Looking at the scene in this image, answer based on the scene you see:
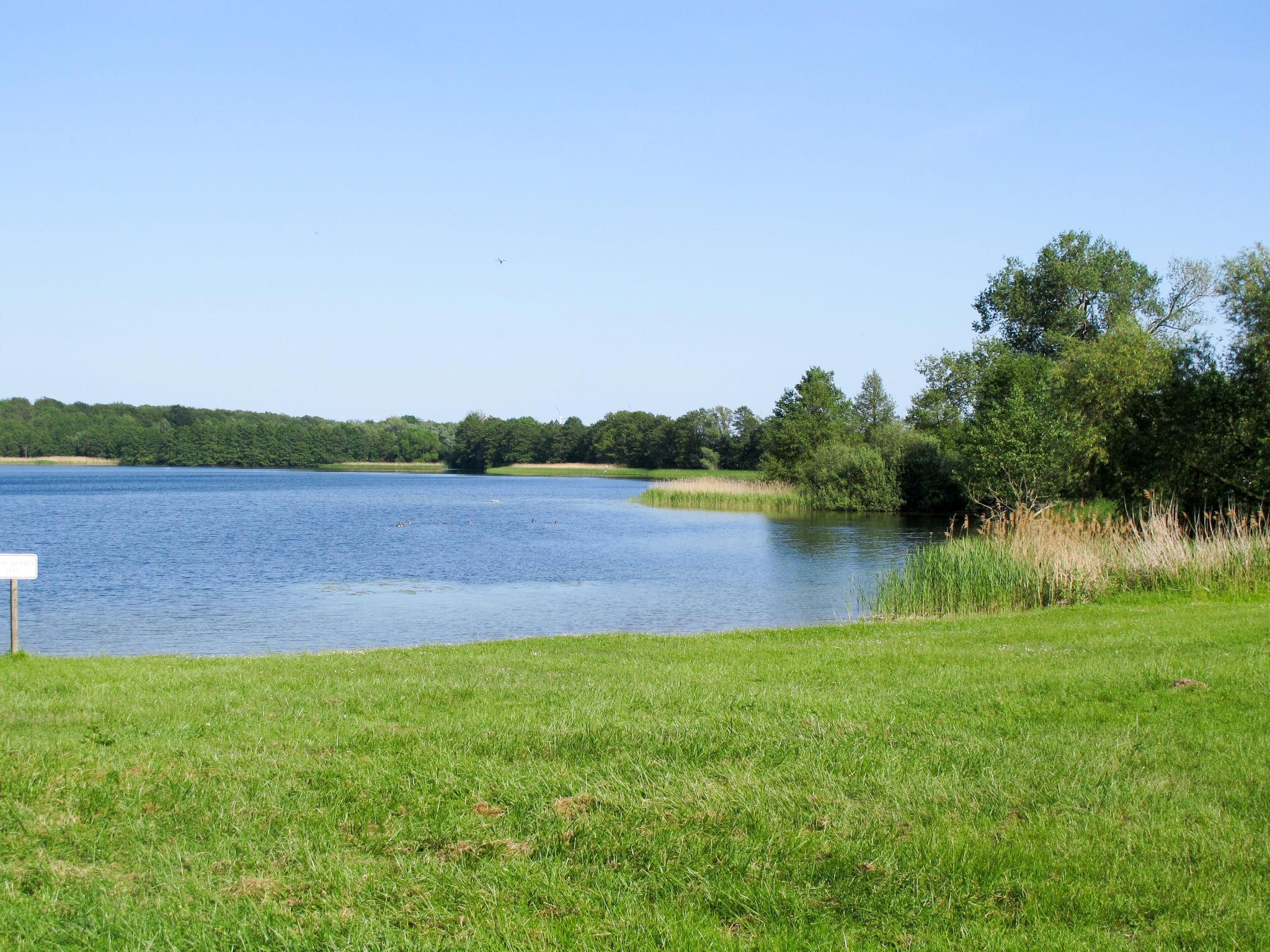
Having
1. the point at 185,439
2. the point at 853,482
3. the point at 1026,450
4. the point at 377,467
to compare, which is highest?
the point at 185,439

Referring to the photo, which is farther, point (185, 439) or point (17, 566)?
point (185, 439)

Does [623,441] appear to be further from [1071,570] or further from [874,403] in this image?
[1071,570]

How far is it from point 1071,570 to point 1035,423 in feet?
71.2

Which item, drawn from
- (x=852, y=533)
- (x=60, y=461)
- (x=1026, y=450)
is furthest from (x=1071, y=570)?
(x=60, y=461)

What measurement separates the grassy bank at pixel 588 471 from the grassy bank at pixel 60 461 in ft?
201

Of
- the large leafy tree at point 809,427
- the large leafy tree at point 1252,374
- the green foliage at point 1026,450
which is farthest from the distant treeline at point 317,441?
the large leafy tree at point 1252,374

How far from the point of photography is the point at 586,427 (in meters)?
156

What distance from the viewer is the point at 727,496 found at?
62.5 m

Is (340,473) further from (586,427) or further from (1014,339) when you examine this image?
(1014,339)

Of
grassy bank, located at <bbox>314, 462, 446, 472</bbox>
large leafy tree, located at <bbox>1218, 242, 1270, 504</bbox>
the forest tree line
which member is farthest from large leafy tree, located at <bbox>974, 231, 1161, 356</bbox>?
grassy bank, located at <bbox>314, 462, 446, 472</bbox>

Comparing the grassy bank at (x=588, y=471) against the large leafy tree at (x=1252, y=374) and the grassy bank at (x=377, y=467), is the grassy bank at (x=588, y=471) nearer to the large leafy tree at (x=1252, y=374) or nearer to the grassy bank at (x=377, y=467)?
the grassy bank at (x=377, y=467)

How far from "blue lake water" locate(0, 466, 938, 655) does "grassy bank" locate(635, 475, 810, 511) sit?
13.0 feet

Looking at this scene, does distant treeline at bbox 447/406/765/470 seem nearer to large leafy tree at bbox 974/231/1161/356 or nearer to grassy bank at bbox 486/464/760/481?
grassy bank at bbox 486/464/760/481

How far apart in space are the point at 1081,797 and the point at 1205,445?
2526 centimetres
